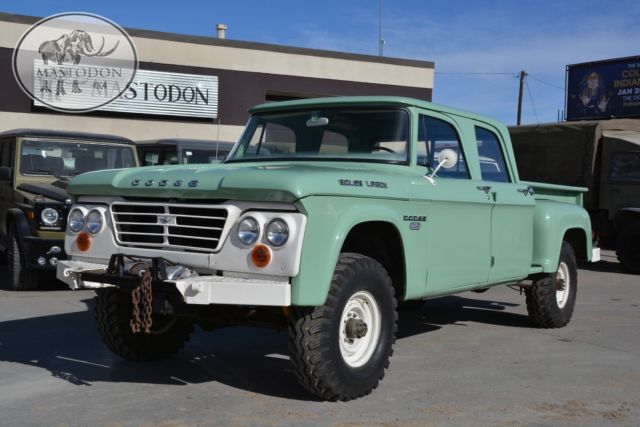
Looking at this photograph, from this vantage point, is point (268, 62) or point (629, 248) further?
point (268, 62)

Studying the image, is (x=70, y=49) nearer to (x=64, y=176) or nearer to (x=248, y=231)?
(x=64, y=176)

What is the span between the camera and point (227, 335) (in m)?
6.66

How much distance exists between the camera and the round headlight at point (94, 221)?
4.93 m

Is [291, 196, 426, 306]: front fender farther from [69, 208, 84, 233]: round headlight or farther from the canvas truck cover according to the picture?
the canvas truck cover

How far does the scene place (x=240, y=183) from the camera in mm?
4227

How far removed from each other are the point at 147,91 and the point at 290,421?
1792 centimetres

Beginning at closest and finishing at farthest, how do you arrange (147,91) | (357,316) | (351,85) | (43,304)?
(357,316), (43,304), (147,91), (351,85)

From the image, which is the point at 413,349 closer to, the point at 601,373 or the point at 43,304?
the point at 601,373

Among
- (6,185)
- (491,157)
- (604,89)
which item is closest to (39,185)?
(6,185)

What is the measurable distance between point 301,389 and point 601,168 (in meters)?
10.5

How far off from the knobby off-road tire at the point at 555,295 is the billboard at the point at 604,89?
816 inches

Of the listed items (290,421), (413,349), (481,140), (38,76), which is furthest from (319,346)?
(38,76)

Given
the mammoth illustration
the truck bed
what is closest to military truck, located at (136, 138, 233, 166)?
the truck bed

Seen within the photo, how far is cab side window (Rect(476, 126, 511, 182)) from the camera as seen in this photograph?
6.43m
